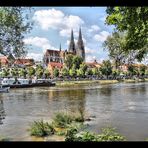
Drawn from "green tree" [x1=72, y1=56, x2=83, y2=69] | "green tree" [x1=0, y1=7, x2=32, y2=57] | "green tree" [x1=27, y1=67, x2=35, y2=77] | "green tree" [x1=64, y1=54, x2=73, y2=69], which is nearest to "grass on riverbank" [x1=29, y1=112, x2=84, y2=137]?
"green tree" [x1=0, y1=7, x2=32, y2=57]

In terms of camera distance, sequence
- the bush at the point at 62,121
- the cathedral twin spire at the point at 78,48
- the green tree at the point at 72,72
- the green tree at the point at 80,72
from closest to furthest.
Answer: the bush at the point at 62,121 < the green tree at the point at 72,72 < the green tree at the point at 80,72 < the cathedral twin spire at the point at 78,48

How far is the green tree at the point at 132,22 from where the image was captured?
28.6 feet

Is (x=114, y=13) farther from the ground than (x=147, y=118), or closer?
farther from the ground

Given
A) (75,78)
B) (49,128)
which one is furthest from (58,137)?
(75,78)

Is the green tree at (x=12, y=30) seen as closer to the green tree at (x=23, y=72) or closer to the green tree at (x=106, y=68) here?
the green tree at (x=23, y=72)

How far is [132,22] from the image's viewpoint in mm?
9570

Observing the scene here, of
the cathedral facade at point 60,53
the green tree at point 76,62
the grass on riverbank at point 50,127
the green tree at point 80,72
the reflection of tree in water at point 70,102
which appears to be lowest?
the reflection of tree in water at point 70,102

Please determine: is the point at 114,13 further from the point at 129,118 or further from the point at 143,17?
the point at 129,118

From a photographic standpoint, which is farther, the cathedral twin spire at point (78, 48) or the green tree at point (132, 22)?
the cathedral twin spire at point (78, 48)

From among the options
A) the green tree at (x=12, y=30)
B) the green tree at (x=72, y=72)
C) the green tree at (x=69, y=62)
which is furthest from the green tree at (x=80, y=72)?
the green tree at (x=12, y=30)

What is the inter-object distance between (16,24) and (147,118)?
1459 centimetres

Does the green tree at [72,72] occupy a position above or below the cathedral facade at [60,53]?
below

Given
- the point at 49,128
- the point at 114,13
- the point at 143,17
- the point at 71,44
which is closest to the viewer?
the point at 143,17

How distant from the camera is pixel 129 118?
2359cm
